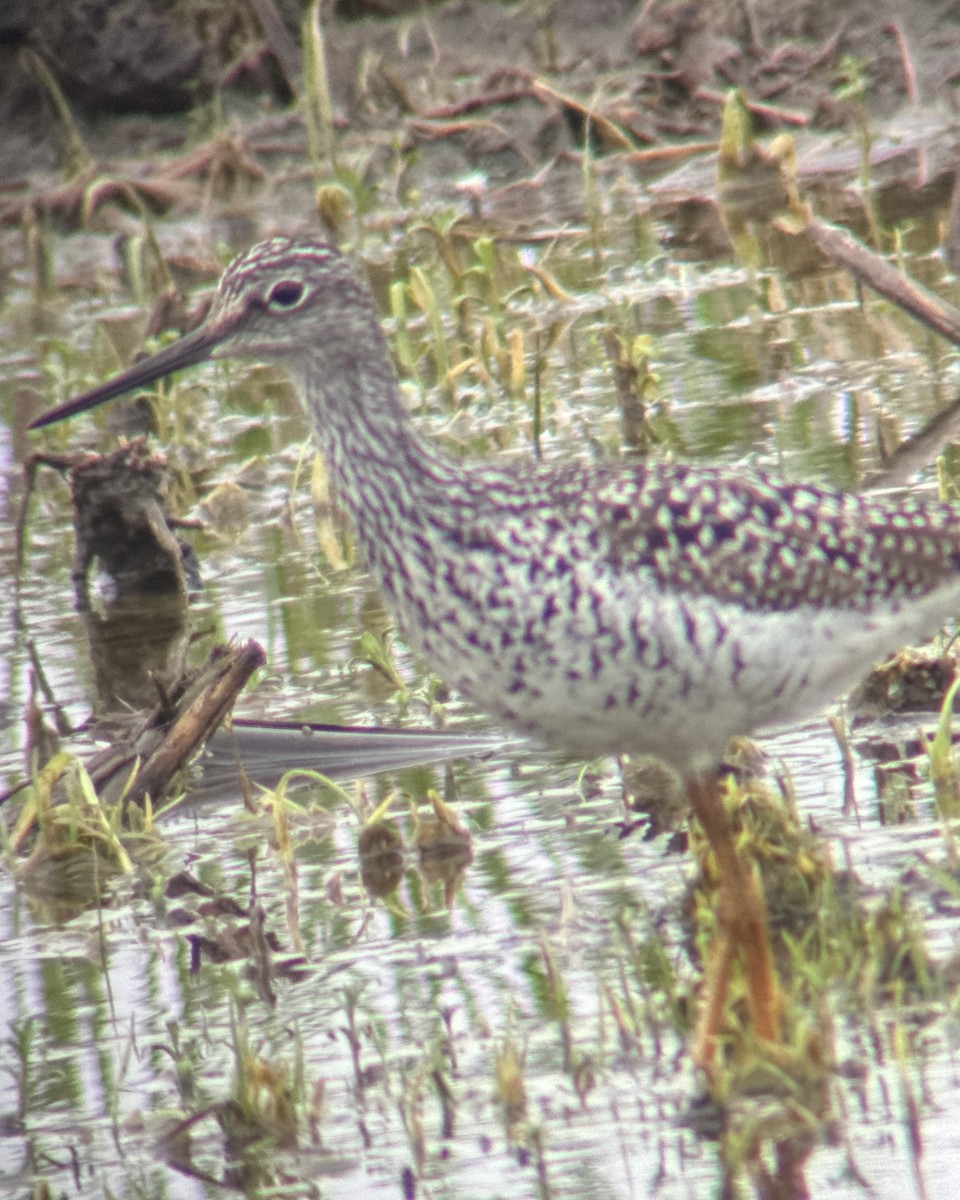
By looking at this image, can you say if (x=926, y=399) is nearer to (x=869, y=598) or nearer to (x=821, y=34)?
(x=869, y=598)

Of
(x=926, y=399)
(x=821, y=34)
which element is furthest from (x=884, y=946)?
(x=821, y=34)

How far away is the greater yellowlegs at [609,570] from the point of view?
186 inches

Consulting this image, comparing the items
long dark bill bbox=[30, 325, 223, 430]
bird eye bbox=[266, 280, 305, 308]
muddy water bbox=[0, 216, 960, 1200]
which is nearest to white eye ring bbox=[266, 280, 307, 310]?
bird eye bbox=[266, 280, 305, 308]

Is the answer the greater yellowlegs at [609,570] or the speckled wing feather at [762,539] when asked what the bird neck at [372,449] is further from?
the speckled wing feather at [762,539]

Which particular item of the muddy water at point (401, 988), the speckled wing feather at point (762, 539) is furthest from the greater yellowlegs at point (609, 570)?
the muddy water at point (401, 988)

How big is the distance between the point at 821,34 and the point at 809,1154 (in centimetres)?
1185

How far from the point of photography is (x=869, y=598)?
5.11 metres

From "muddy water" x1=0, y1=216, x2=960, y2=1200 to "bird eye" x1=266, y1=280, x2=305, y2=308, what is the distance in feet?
4.54

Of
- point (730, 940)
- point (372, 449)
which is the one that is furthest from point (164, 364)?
point (730, 940)

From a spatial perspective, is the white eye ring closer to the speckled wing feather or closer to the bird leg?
the speckled wing feather

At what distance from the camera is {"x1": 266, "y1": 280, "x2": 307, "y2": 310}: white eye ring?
209 inches

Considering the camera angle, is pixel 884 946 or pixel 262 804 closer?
pixel 884 946

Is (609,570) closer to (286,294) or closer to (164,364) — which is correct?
(286,294)

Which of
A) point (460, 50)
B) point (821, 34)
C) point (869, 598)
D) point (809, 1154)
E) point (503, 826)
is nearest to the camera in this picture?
point (809, 1154)
